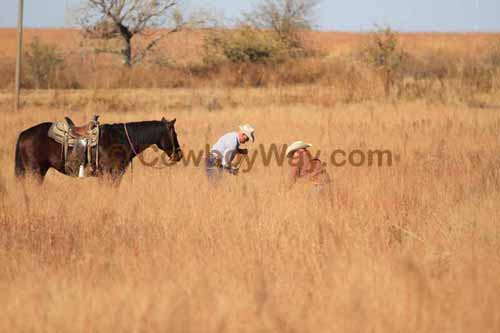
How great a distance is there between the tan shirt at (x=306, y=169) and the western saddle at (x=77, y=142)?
2.95 meters

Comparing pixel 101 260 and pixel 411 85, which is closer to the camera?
pixel 101 260

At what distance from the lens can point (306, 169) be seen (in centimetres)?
827

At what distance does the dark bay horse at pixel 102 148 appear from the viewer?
30.3 ft

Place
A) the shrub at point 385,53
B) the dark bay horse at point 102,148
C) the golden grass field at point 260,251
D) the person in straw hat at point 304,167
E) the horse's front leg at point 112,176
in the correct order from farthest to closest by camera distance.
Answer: the shrub at point 385,53 < the dark bay horse at point 102,148 < the horse's front leg at point 112,176 < the person in straw hat at point 304,167 < the golden grass field at point 260,251

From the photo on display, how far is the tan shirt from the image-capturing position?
A: 26.9ft

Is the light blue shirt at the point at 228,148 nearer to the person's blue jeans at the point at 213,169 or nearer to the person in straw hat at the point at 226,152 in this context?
the person in straw hat at the point at 226,152

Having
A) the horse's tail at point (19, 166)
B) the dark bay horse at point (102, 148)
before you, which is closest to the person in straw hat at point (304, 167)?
the dark bay horse at point (102, 148)

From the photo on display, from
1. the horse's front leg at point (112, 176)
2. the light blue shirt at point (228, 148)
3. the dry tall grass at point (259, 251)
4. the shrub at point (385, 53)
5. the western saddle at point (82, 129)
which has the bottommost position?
the dry tall grass at point (259, 251)

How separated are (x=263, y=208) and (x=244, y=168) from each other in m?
4.35

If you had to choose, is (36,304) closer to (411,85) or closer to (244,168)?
(244,168)

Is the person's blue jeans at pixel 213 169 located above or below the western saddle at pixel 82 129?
below

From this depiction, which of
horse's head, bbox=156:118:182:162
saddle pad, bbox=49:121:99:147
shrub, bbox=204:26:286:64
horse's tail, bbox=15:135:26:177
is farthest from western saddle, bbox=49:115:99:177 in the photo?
shrub, bbox=204:26:286:64

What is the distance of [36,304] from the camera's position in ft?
13.4

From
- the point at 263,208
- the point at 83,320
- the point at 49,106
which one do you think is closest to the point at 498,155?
the point at 263,208
